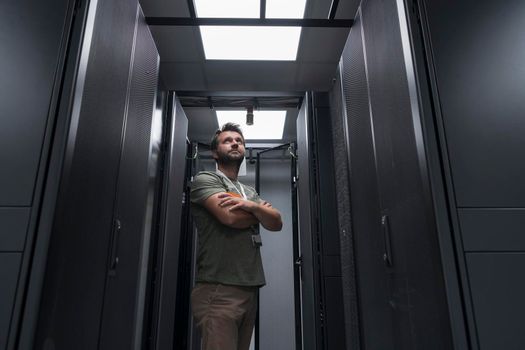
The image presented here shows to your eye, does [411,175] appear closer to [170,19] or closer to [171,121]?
[170,19]

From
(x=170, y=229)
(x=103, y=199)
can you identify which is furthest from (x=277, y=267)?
(x=103, y=199)

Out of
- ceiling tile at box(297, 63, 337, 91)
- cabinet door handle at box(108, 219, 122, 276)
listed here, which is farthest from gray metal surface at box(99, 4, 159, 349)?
ceiling tile at box(297, 63, 337, 91)

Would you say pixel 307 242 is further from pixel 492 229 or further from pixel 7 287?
pixel 7 287

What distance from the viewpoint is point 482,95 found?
943mm

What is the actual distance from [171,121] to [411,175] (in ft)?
6.13

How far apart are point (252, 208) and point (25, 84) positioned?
97 centimetres

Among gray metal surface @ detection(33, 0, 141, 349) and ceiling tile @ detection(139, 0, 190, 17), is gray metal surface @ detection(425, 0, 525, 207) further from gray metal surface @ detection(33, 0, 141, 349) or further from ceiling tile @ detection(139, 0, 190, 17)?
ceiling tile @ detection(139, 0, 190, 17)

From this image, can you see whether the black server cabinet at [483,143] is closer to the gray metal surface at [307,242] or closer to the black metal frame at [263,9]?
the black metal frame at [263,9]

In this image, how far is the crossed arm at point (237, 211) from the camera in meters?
1.55

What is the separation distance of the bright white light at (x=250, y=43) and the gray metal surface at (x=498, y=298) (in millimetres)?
1861

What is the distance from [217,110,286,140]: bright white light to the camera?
11.0 feet

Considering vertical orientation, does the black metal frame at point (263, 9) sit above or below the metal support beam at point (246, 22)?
above

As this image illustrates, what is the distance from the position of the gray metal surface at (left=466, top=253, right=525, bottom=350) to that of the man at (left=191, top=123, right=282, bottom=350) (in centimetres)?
91

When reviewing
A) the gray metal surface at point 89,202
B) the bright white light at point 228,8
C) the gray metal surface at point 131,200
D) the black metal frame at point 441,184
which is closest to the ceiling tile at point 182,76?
the bright white light at point 228,8
